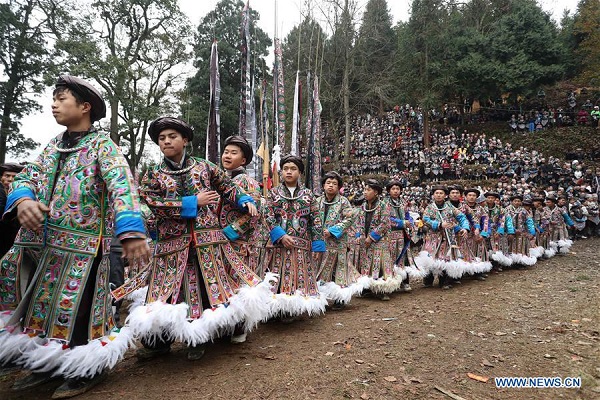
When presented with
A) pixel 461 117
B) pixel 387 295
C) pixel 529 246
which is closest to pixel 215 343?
pixel 387 295

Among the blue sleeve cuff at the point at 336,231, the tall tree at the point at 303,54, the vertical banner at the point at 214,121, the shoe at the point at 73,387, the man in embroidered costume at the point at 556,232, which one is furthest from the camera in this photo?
the tall tree at the point at 303,54

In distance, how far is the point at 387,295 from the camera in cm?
614

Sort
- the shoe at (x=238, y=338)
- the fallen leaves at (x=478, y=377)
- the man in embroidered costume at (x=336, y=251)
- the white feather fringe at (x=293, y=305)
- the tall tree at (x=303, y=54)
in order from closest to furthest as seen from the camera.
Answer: the fallen leaves at (x=478, y=377), the shoe at (x=238, y=338), the white feather fringe at (x=293, y=305), the man in embroidered costume at (x=336, y=251), the tall tree at (x=303, y=54)

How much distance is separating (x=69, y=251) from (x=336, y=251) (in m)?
3.70

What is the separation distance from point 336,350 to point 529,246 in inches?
346

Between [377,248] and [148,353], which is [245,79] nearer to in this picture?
[377,248]

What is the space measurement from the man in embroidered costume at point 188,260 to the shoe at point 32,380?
2.24 ft

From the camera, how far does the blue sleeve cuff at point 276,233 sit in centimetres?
412

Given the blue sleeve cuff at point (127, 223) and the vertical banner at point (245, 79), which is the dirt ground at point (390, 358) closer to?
the blue sleeve cuff at point (127, 223)

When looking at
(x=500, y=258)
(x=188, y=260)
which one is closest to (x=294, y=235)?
(x=188, y=260)

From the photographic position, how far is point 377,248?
600cm

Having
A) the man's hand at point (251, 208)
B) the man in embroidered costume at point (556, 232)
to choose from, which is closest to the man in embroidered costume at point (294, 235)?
the man's hand at point (251, 208)

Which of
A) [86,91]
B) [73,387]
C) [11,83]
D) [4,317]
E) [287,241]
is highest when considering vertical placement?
[11,83]

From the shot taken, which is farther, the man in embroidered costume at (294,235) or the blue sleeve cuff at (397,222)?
the blue sleeve cuff at (397,222)
